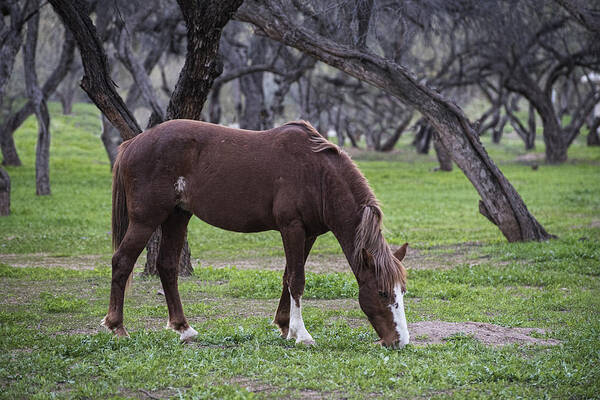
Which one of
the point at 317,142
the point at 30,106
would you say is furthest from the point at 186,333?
the point at 30,106

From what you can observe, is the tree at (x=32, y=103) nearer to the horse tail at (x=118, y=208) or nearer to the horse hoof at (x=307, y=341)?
the horse tail at (x=118, y=208)

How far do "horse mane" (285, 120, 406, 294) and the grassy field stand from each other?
67 cm

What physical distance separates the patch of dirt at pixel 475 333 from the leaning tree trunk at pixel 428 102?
5.79 m

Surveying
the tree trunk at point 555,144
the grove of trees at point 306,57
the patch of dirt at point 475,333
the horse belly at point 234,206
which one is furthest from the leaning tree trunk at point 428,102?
the tree trunk at point 555,144

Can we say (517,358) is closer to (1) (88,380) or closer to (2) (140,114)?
(1) (88,380)

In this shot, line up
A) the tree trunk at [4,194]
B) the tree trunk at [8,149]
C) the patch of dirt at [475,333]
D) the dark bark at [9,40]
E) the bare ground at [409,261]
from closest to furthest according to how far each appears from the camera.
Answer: the patch of dirt at [475,333], the bare ground at [409,261], the tree trunk at [4,194], the dark bark at [9,40], the tree trunk at [8,149]

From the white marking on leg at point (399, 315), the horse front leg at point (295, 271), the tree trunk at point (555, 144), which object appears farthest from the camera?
the tree trunk at point (555, 144)

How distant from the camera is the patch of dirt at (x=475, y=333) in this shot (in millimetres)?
7023

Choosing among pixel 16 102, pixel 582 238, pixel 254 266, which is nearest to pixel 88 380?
pixel 254 266

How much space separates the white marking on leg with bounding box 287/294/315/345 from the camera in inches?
264

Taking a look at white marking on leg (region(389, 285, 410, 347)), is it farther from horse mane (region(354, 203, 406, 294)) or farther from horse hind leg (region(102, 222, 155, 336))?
horse hind leg (region(102, 222, 155, 336))

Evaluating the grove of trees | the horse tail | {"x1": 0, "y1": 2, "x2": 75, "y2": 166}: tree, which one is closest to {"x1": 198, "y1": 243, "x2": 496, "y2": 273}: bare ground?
the grove of trees

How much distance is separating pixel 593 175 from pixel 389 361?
25.8 meters

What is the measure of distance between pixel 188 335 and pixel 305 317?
1.67 m
